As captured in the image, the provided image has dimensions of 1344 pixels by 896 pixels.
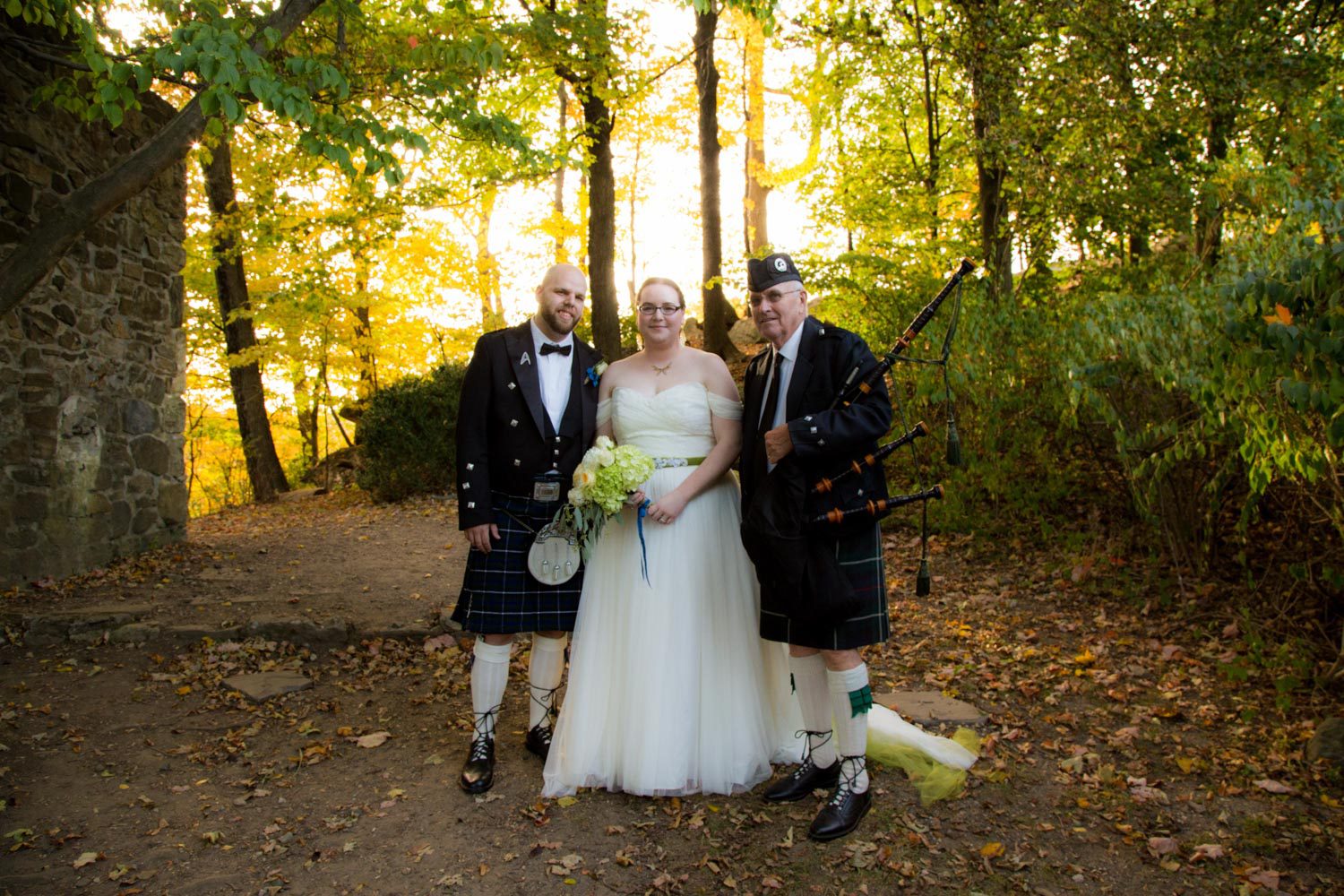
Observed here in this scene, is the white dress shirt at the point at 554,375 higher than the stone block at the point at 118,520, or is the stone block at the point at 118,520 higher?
the white dress shirt at the point at 554,375

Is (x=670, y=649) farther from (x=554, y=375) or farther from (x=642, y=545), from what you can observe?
(x=554, y=375)

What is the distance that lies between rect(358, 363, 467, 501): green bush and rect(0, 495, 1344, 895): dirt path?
464 centimetres

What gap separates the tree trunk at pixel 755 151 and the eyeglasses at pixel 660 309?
39.9ft

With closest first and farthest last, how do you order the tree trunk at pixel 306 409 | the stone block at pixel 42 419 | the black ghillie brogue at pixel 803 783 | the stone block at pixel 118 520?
1. the black ghillie brogue at pixel 803 783
2. the stone block at pixel 42 419
3. the stone block at pixel 118 520
4. the tree trunk at pixel 306 409

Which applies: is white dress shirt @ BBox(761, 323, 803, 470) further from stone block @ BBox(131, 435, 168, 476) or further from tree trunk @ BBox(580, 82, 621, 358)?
tree trunk @ BBox(580, 82, 621, 358)

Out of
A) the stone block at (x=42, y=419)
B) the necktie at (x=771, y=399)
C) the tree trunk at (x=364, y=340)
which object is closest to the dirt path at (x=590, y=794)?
the stone block at (x=42, y=419)

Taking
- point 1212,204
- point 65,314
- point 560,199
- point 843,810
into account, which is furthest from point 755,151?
point 843,810

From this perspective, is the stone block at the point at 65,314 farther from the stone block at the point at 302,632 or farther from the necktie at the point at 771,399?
the necktie at the point at 771,399

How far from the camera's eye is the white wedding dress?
132 inches

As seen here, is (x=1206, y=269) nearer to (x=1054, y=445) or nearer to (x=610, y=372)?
(x=1054, y=445)

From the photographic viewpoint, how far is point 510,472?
3576 mm

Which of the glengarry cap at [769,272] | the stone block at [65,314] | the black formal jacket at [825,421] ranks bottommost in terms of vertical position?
the black formal jacket at [825,421]

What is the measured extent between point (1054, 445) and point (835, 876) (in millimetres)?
4356

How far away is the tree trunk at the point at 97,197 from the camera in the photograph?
4.31 meters
